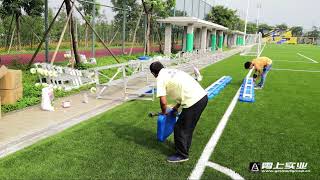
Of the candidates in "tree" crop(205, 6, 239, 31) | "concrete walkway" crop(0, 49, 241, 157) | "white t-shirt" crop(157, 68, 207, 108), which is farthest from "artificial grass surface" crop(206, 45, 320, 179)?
"tree" crop(205, 6, 239, 31)

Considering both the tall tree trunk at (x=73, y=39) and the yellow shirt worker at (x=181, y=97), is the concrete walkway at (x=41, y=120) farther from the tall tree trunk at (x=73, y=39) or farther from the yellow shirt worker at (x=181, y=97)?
the tall tree trunk at (x=73, y=39)

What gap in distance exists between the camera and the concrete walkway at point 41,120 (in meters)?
6.25


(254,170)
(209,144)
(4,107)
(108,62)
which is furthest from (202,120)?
(108,62)

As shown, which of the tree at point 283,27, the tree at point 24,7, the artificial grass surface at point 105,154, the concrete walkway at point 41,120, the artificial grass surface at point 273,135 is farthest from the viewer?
the tree at point 283,27

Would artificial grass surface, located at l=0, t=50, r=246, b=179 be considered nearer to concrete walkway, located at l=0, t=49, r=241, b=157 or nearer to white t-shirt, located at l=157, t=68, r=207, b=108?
concrete walkway, located at l=0, t=49, r=241, b=157

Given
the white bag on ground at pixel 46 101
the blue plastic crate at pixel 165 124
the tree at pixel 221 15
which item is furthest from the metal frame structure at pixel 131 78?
the tree at pixel 221 15

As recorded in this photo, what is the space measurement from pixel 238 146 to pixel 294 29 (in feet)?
566

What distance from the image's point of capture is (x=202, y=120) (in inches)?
322

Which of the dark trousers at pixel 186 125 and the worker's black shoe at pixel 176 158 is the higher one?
the dark trousers at pixel 186 125

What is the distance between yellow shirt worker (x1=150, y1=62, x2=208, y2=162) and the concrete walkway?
2.66 meters

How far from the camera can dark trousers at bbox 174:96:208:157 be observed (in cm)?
534

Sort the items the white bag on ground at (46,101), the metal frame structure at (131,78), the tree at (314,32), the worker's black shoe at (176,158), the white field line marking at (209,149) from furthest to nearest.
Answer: the tree at (314,32), the metal frame structure at (131,78), the white bag on ground at (46,101), the worker's black shoe at (176,158), the white field line marking at (209,149)

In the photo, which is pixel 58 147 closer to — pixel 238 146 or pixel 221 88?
pixel 238 146

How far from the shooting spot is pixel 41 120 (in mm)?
7707
